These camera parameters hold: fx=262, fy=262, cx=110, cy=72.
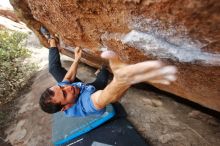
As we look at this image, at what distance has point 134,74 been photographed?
2.03 metres

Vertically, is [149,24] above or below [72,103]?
above

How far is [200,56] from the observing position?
2441mm

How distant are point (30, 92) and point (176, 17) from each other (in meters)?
5.42

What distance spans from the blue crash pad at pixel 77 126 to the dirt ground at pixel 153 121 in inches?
16.4

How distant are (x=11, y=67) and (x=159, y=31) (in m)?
5.95

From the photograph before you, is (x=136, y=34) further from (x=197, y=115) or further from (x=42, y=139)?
(x=42, y=139)

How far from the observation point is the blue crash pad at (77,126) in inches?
174

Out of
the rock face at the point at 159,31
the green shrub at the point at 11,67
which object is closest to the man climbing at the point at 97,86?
the rock face at the point at 159,31

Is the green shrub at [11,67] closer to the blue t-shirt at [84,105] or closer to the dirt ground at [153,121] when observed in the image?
the dirt ground at [153,121]

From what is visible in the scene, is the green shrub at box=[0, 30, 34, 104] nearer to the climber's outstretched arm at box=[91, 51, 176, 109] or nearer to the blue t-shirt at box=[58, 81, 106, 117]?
the blue t-shirt at box=[58, 81, 106, 117]

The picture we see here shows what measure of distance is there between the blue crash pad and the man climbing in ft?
1.73

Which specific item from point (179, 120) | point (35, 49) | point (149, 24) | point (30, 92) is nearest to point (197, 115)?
point (179, 120)

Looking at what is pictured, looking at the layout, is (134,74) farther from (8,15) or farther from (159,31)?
(8,15)

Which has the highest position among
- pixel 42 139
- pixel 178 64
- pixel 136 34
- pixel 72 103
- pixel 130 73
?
pixel 136 34
